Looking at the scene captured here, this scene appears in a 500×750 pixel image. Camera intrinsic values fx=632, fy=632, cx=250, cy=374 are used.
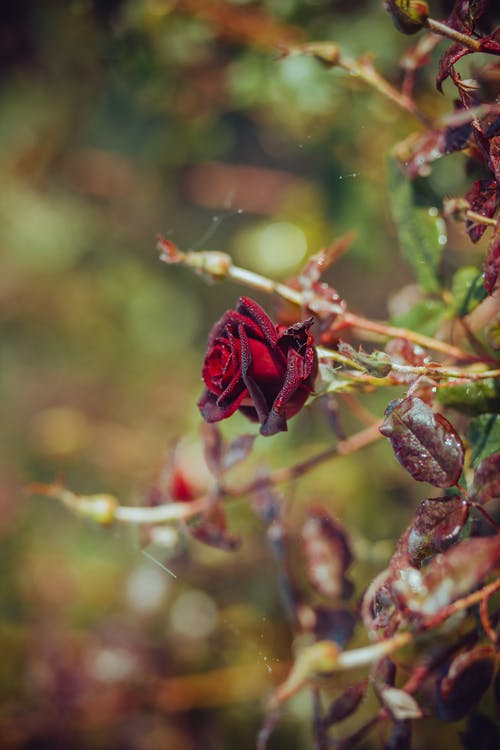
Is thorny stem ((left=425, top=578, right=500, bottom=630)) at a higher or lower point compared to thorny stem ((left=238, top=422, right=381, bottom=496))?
higher

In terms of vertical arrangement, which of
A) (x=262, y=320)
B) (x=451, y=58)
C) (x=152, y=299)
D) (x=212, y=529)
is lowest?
(x=152, y=299)

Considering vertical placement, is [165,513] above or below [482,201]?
below

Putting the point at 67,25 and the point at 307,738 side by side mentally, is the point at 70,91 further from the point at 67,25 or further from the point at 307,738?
the point at 307,738

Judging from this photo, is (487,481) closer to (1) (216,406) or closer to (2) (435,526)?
(2) (435,526)

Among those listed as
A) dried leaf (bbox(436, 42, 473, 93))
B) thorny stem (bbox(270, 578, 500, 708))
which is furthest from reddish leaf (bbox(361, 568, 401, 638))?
dried leaf (bbox(436, 42, 473, 93))

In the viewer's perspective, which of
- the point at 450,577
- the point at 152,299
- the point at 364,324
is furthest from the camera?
the point at 152,299

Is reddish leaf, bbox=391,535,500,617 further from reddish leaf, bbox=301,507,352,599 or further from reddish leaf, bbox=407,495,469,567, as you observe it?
reddish leaf, bbox=301,507,352,599

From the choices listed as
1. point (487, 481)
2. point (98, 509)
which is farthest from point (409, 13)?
point (98, 509)

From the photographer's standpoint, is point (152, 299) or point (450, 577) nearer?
point (450, 577)
